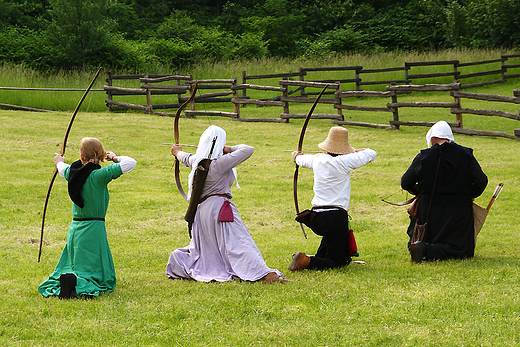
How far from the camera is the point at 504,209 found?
9453 mm

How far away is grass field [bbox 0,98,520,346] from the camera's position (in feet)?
14.5

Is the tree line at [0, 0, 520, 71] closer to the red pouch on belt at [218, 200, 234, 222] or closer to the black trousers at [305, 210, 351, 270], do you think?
the red pouch on belt at [218, 200, 234, 222]

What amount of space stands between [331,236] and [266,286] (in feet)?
3.30

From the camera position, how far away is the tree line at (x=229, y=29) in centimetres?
2912

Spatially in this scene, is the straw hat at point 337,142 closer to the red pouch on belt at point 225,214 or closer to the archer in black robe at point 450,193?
the archer in black robe at point 450,193

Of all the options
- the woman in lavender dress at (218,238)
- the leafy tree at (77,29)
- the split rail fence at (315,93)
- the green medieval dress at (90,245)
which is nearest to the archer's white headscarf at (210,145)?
the woman in lavender dress at (218,238)

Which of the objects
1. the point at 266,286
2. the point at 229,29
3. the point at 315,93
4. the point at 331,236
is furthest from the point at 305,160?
the point at 229,29

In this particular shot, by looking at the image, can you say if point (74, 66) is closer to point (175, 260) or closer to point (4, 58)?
point (4, 58)

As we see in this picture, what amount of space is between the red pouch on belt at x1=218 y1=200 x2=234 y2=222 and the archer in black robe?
195cm

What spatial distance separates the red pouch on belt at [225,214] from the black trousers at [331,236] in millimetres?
896

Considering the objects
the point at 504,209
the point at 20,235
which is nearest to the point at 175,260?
the point at 20,235

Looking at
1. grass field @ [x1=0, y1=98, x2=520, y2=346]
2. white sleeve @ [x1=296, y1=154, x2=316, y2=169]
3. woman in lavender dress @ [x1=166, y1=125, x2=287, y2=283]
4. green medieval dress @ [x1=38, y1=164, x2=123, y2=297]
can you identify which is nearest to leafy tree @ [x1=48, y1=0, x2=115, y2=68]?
grass field @ [x1=0, y1=98, x2=520, y2=346]

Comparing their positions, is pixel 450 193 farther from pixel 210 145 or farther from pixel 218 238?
pixel 210 145

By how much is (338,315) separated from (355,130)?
1337 cm
